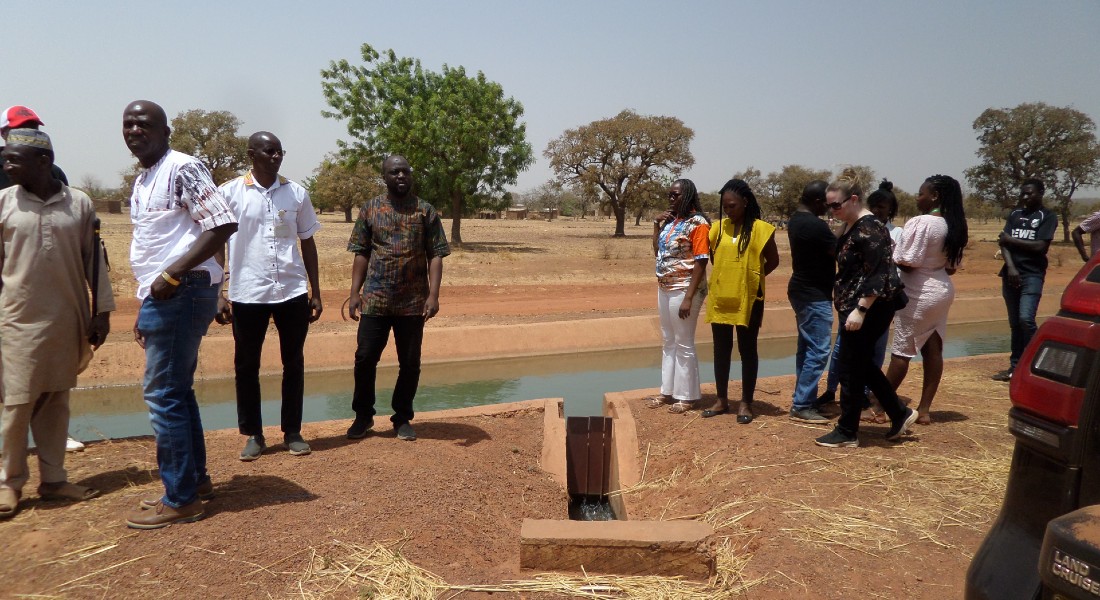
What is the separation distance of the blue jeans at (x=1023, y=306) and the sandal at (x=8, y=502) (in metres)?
7.46

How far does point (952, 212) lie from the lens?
5184 mm

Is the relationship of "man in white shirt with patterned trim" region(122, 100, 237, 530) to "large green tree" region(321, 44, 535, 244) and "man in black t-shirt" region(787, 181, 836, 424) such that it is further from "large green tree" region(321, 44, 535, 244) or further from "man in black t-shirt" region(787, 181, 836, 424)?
"large green tree" region(321, 44, 535, 244)

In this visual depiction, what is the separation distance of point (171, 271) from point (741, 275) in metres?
3.70

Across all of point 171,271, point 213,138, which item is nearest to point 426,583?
point 171,271

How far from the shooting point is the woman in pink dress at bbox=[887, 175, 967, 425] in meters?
5.06

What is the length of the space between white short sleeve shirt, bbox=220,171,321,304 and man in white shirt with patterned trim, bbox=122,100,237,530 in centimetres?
82

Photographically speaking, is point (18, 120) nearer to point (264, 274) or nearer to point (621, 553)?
point (264, 274)

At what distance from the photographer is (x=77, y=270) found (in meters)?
3.79

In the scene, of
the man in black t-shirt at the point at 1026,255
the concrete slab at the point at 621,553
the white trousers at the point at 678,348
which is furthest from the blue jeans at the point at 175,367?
the man in black t-shirt at the point at 1026,255

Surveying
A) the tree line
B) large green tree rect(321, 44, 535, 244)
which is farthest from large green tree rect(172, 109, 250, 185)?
large green tree rect(321, 44, 535, 244)

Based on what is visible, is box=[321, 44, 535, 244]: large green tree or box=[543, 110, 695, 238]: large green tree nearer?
box=[321, 44, 535, 244]: large green tree

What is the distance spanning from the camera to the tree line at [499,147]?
86.1ft

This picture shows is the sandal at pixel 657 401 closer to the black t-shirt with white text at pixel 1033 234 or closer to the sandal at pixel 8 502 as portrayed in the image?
the black t-shirt with white text at pixel 1033 234

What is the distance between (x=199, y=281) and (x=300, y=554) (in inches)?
53.1
